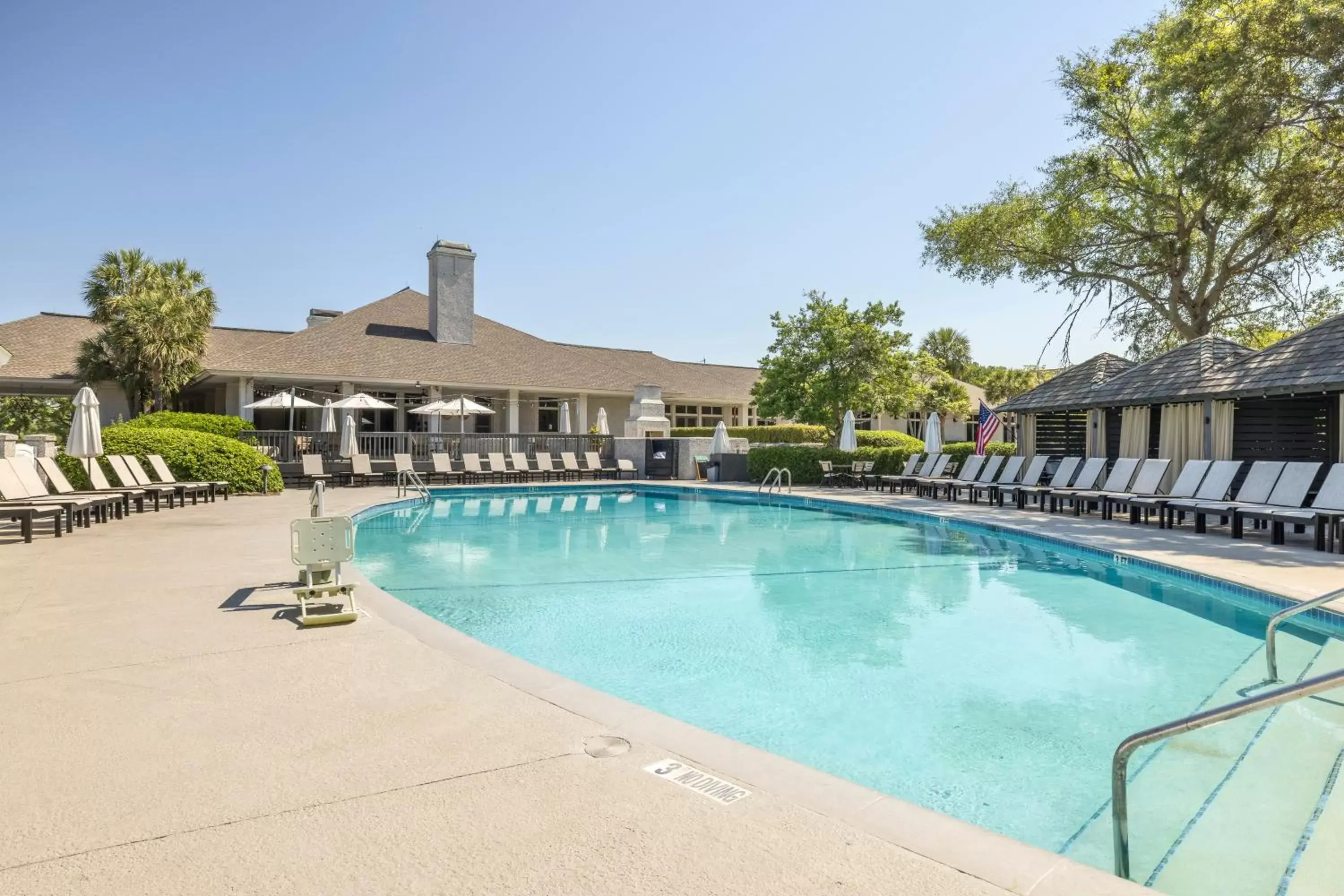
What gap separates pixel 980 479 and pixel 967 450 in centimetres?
720

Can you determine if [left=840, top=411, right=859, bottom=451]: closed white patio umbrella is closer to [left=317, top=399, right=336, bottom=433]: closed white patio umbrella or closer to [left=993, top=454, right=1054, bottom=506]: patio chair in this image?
[left=993, top=454, right=1054, bottom=506]: patio chair

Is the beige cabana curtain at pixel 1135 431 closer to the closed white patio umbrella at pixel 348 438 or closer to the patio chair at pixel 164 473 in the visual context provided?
the closed white patio umbrella at pixel 348 438

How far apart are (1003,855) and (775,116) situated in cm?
1771

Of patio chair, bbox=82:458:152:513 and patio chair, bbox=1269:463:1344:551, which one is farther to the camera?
patio chair, bbox=82:458:152:513

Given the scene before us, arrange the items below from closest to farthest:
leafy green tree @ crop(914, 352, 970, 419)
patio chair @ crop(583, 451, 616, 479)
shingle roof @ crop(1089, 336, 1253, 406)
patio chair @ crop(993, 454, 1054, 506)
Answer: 1. shingle roof @ crop(1089, 336, 1253, 406)
2. patio chair @ crop(993, 454, 1054, 506)
3. patio chair @ crop(583, 451, 616, 479)
4. leafy green tree @ crop(914, 352, 970, 419)

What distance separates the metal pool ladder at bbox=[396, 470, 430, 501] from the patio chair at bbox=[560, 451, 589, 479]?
462 centimetres

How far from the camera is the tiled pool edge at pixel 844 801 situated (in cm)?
217

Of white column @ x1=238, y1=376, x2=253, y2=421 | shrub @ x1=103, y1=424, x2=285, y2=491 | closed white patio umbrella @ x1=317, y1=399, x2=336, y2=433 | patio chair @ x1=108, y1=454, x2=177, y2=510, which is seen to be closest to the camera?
patio chair @ x1=108, y1=454, x2=177, y2=510

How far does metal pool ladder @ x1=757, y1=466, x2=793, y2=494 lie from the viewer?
20.2m

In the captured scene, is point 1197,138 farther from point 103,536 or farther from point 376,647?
point 103,536

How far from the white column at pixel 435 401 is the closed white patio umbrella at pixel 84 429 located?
1277 cm

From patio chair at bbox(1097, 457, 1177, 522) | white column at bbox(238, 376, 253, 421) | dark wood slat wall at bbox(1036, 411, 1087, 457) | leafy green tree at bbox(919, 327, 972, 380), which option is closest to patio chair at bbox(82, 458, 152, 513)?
white column at bbox(238, 376, 253, 421)

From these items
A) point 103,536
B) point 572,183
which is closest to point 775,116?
point 572,183

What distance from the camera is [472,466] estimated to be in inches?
898
